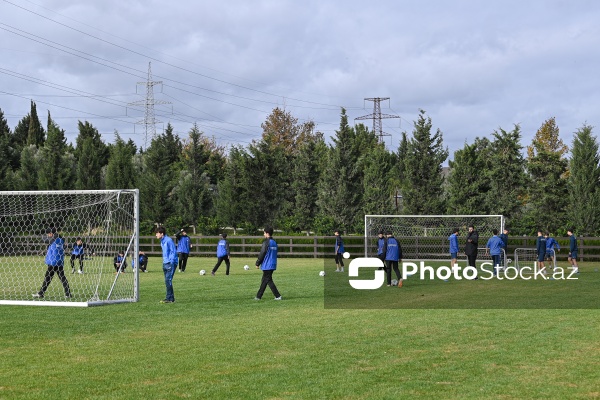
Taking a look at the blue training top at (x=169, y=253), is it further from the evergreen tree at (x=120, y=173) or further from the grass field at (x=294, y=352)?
the evergreen tree at (x=120, y=173)

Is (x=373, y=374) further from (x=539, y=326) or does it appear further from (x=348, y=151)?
(x=348, y=151)

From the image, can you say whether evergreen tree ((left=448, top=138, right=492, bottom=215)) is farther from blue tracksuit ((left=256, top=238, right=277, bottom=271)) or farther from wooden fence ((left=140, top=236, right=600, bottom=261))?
blue tracksuit ((left=256, top=238, right=277, bottom=271))

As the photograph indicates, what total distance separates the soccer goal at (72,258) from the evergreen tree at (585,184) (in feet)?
82.2

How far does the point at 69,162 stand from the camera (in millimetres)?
56844

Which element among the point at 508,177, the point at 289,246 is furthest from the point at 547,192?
the point at 289,246

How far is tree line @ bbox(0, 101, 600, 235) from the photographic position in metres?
43.1

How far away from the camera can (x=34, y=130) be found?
261 ft

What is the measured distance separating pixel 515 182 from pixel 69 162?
3423 cm

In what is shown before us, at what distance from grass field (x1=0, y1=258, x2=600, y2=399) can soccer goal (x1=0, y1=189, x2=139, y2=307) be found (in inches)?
90.2

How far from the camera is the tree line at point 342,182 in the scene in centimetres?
4306

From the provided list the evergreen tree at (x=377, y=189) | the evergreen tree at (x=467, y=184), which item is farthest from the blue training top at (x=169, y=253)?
the evergreen tree at (x=377, y=189)

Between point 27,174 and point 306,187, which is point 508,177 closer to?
point 306,187

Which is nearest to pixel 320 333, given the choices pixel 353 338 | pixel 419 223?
pixel 353 338

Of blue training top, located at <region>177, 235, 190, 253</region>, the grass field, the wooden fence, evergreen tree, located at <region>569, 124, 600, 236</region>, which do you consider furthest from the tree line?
the grass field
